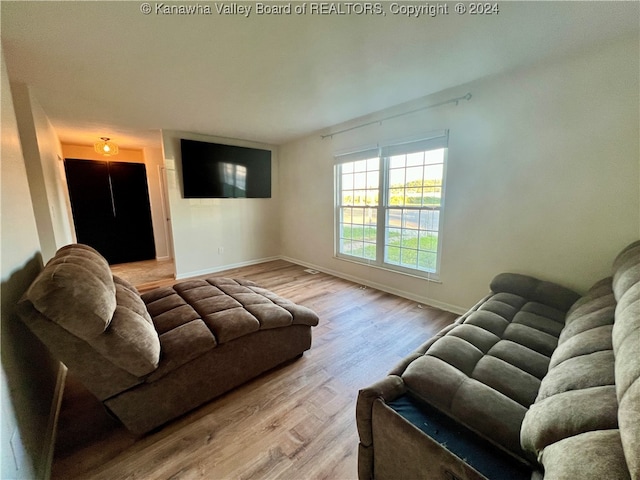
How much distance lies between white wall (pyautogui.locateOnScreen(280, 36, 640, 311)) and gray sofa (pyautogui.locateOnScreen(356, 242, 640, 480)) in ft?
1.71

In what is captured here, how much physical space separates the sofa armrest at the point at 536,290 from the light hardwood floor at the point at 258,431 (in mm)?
889

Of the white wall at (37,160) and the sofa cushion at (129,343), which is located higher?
the white wall at (37,160)

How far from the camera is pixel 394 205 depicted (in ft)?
10.7

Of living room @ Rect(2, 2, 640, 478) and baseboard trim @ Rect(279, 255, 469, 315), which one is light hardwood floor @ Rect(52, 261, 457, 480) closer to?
living room @ Rect(2, 2, 640, 478)

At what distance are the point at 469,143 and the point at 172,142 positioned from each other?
4.03m

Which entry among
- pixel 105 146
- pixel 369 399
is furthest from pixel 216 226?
pixel 369 399

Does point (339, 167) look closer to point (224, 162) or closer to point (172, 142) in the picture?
point (224, 162)

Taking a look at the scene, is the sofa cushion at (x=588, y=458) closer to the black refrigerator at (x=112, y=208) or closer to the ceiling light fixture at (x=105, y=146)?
the ceiling light fixture at (x=105, y=146)

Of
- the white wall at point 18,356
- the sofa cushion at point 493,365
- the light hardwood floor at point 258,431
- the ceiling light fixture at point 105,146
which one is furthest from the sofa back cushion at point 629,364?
the ceiling light fixture at point 105,146

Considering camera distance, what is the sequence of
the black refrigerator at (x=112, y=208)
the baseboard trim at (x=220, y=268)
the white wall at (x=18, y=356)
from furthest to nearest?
the black refrigerator at (x=112, y=208), the baseboard trim at (x=220, y=268), the white wall at (x=18, y=356)

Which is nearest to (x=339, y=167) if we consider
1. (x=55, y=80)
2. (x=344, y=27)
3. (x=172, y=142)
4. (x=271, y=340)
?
(x=344, y=27)

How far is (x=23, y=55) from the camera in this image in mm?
1756

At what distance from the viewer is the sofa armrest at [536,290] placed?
1870 mm

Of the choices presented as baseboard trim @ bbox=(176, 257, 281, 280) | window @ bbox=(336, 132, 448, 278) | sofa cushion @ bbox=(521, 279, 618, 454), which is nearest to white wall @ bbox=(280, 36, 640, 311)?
window @ bbox=(336, 132, 448, 278)
